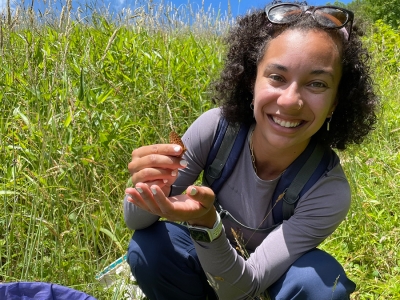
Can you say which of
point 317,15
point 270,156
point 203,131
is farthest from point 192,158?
point 317,15

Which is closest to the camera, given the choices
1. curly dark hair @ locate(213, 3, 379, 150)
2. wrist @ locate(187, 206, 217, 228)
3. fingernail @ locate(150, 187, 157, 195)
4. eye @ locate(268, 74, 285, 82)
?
fingernail @ locate(150, 187, 157, 195)

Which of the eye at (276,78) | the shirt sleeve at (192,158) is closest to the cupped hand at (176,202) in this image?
the shirt sleeve at (192,158)

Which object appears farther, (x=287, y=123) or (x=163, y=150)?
(x=287, y=123)

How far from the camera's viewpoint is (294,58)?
54.6 inches

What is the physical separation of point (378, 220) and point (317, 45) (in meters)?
1.19

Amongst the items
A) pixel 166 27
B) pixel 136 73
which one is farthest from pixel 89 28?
pixel 136 73

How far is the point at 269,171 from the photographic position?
1.62 meters

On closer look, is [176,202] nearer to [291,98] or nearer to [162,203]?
[162,203]

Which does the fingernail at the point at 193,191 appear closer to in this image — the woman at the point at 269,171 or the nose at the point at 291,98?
the woman at the point at 269,171

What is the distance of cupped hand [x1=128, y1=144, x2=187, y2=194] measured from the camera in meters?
1.14

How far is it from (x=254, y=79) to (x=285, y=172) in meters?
0.36

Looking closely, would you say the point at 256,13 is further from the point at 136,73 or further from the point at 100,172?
the point at 136,73

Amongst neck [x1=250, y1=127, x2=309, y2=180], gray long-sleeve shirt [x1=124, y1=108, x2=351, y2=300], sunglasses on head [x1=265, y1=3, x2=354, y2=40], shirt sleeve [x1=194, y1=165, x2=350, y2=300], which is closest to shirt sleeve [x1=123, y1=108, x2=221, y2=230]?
gray long-sleeve shirt [x1=124, y1=108, x2=351, y2=300]

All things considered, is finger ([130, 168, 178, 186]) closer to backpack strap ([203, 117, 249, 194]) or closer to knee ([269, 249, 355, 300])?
backpack strap ([203, 117, 249, 194])
